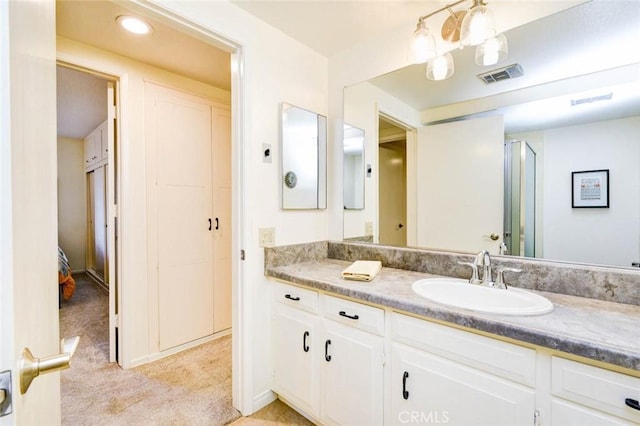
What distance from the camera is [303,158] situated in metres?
1.98

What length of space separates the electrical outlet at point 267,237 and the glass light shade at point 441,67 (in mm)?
1336

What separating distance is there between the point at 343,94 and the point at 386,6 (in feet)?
1.97

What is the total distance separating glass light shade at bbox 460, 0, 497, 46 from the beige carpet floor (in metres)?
2.24

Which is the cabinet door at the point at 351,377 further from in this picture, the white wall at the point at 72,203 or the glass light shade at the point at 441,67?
the white wall at the point at 72,203

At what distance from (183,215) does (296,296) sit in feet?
4.69

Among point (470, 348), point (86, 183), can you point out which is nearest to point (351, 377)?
point (470, 348)

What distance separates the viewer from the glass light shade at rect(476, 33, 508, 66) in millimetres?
1419

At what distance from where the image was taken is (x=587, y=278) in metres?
1.21

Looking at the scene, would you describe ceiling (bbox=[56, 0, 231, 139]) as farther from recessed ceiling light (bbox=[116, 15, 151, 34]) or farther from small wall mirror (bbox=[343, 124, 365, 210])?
small wall mirror (bbox=[343, 124, 365, 210])

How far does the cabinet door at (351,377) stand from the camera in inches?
50.2

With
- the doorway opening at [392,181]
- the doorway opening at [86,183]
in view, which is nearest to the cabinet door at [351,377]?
the doorway opening at [392,181]

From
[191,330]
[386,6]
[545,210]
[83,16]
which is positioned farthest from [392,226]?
[83,16]

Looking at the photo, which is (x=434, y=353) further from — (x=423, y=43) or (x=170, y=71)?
(x=170, y=71)

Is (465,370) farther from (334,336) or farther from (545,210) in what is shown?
(545,210)
